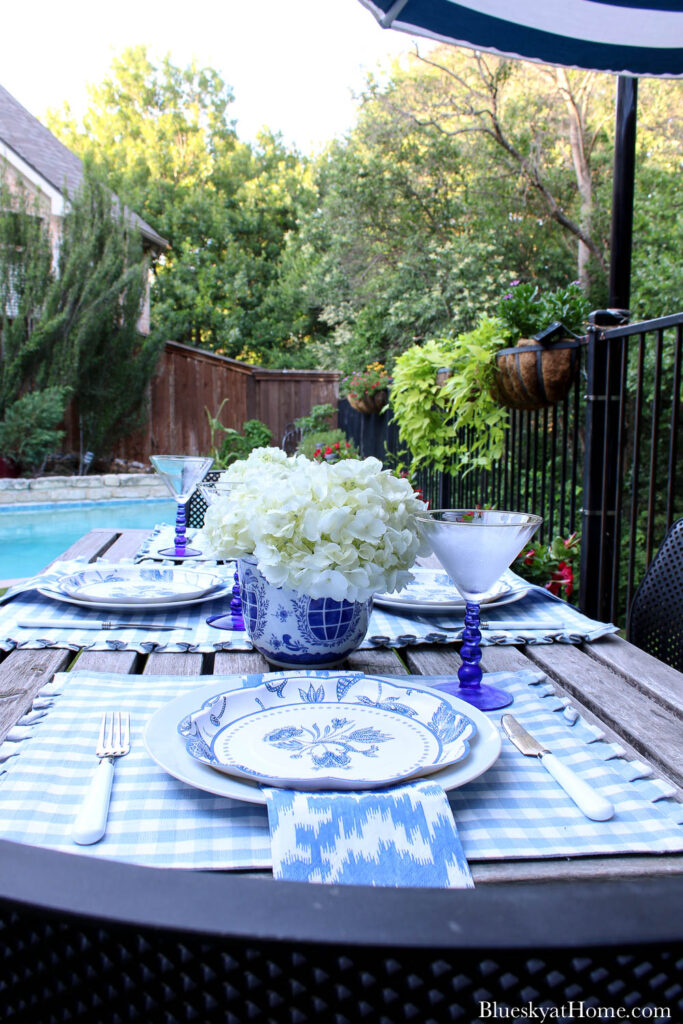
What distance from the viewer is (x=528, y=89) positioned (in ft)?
37.8

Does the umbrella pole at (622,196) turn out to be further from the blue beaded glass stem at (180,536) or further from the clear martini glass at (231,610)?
the clear martini glass at (231,610)

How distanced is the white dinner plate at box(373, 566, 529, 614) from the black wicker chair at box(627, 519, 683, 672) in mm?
234

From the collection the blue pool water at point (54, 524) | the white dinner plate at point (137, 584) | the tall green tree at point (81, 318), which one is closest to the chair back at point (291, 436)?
the tall green tree at point (81, 318)

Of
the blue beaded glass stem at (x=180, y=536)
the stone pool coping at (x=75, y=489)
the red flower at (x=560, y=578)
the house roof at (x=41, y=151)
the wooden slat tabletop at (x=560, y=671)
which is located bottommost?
the stone pool coping at (x=75, y=489)

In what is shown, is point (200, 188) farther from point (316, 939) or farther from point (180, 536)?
point (316, 939)

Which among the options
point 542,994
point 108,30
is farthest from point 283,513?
point 108,30

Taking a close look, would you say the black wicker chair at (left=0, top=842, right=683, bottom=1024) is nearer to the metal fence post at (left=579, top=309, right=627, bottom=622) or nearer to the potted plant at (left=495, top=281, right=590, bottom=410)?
the metal fence post at (left=579, top=309, right=627, bottom=622)

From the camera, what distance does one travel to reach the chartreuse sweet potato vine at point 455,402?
3305mm

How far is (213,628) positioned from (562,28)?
1.83m

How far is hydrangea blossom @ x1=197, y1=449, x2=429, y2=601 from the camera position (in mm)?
870

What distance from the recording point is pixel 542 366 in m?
2.67

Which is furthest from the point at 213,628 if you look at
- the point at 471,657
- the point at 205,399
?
the point at 205,399

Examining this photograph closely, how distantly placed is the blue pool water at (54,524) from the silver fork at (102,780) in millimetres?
5882

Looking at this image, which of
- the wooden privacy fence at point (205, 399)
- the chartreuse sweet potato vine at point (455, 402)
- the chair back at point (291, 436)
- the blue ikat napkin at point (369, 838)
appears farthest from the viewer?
the chair back at point (291, 436)
